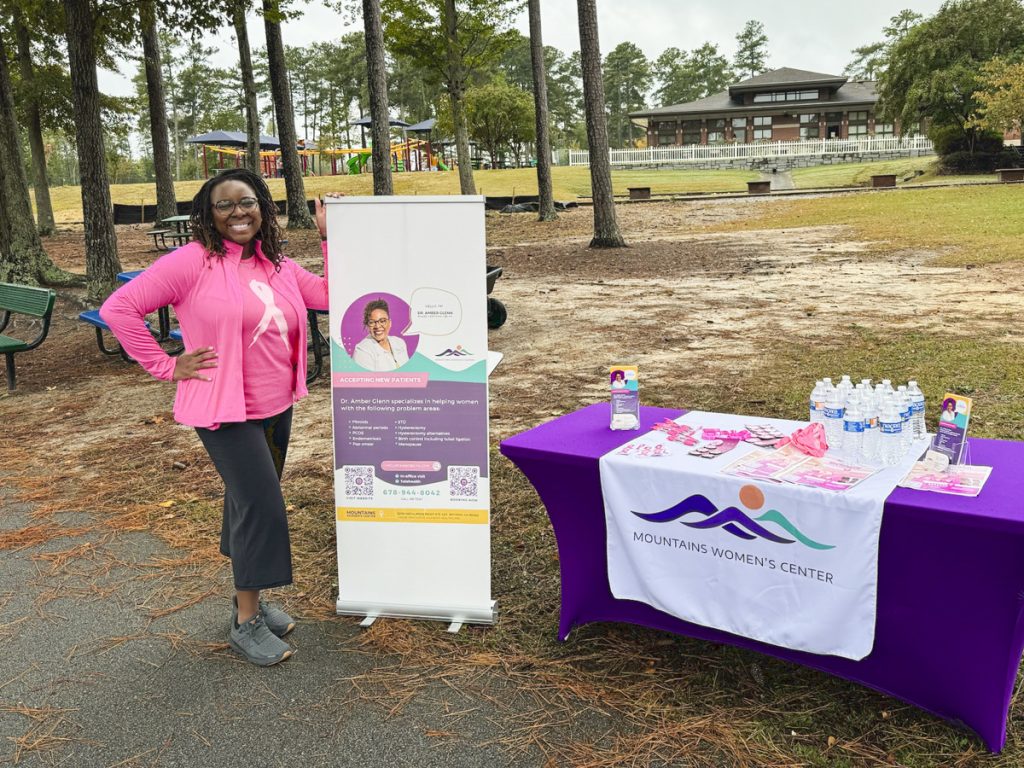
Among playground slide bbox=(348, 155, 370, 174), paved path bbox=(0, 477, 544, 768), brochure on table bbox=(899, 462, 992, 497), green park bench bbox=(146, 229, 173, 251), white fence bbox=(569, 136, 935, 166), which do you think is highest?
playground slide bbox=(348, 155, 370, 174)

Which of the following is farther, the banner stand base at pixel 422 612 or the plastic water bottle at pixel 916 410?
the banner stand base at pixel 422 612

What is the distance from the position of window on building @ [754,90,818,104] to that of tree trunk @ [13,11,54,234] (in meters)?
49.7

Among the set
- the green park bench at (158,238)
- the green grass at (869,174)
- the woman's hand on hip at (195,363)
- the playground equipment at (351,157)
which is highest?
the playground equipment at (351,157)

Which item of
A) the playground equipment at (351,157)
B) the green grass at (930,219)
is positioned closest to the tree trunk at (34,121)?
the green grass at (930,219)

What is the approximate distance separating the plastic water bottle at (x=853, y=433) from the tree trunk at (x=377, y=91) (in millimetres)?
13651

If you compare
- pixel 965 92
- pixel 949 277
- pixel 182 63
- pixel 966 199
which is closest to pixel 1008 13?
pixel 965 92

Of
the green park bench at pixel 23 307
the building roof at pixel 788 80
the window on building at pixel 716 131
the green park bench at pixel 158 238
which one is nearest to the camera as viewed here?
the green park bench at pixel 23 307

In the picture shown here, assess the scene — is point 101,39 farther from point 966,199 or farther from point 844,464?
point 966,199

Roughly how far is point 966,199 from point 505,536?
25799 mm

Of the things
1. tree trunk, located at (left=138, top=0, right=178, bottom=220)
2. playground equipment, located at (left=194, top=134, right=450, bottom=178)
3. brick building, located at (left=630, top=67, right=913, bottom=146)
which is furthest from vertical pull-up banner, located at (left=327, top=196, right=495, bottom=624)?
brick building, located at (left=630, top=67, right=913, bottom=146)

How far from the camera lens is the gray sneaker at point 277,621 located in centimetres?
349

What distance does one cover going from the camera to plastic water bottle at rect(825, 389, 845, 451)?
Result: 300 cm

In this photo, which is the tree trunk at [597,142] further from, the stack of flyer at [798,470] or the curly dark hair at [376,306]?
the stack of flyer at [798,470]

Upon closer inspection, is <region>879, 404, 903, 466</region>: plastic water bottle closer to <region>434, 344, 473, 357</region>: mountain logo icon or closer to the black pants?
<region>434, 344, 473, 357</region>: mountain logo icon
